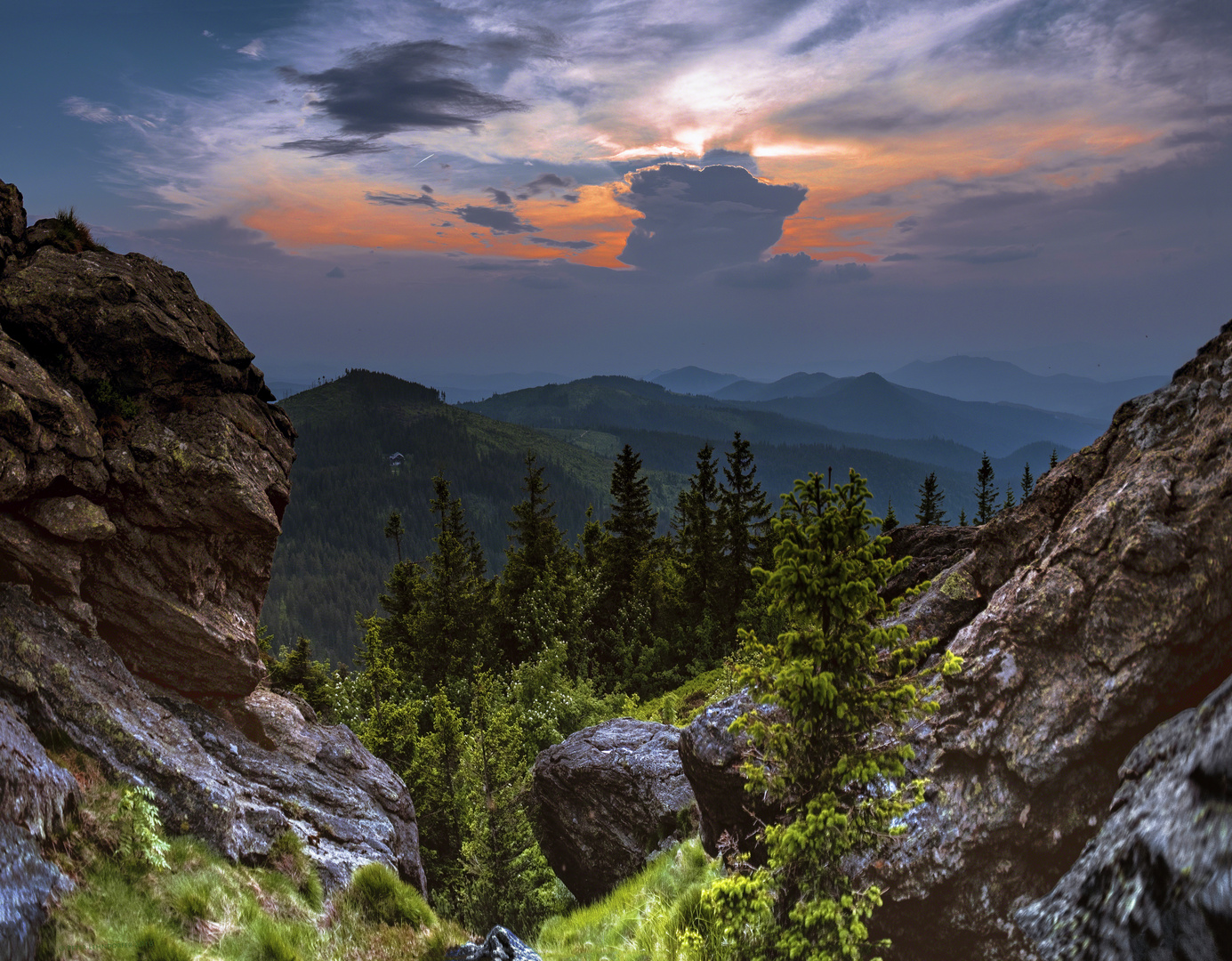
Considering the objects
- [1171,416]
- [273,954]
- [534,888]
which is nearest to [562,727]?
[534,888]

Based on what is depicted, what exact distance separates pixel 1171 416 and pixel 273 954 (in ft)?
60.1

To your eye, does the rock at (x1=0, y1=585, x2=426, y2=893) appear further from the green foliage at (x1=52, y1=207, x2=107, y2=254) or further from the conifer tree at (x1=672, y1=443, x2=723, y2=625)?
the conifer tree at (x1=672, y1=443, x2=723, y2=625)

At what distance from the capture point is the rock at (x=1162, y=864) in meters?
5.81

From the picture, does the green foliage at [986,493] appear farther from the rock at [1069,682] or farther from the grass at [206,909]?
the grass at [206,909]

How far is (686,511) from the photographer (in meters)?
60.8

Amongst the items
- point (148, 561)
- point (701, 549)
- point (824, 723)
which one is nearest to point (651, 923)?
point (824, 723)

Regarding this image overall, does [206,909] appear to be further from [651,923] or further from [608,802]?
[608,802]

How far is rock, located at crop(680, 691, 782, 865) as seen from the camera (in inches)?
538

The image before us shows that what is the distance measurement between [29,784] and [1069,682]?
1653cm

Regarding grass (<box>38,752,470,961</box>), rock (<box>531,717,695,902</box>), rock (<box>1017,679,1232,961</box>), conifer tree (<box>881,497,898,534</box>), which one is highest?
conifer tree (<box>881,497,898,534</box>)

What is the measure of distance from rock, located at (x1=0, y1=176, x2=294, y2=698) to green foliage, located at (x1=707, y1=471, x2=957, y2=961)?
48.0ft

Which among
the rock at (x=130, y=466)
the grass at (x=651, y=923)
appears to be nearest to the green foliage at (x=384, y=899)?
the grass at (x=651, y=923)

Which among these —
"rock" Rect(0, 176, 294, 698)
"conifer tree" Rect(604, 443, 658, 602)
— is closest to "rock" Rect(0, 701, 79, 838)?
"rock" Rect(0, 176, 294, 698)

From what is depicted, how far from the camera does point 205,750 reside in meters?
15.8
